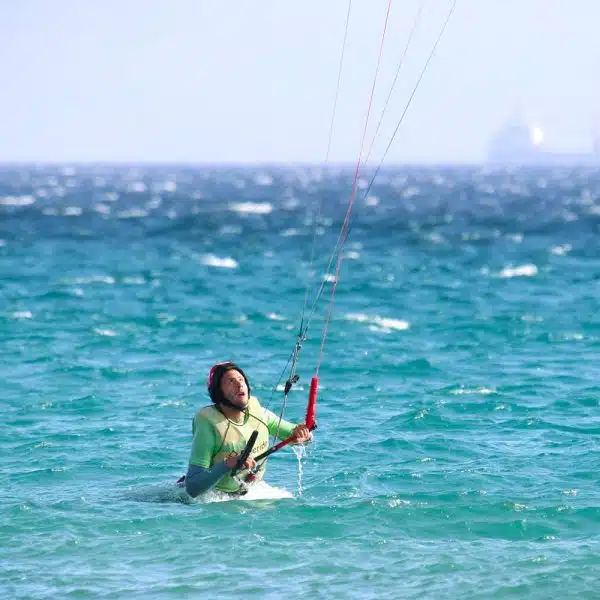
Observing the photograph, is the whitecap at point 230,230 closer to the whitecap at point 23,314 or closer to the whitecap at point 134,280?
the whitecap at point 134,280

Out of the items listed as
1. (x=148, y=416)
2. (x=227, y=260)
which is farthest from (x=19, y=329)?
(x=227, y=260)

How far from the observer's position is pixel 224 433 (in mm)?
11734

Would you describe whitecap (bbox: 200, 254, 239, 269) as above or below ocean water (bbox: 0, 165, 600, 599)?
below

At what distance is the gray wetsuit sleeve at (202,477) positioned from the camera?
37.5 ft

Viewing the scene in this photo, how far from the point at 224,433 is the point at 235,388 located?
45cm

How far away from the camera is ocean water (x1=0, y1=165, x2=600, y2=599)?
35.8 ft

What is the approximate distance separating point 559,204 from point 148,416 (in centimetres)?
7704

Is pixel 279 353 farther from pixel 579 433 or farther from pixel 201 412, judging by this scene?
pixel 201 412

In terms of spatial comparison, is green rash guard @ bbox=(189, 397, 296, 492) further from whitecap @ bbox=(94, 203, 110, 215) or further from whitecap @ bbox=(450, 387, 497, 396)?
whitecap @ bbox=(94, 203, 110, 215)

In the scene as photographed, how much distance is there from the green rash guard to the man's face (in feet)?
0.68

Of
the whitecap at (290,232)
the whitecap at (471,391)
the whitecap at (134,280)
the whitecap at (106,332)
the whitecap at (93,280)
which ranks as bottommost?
the whitecap at (93,280)

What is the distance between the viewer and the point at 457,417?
680 inches

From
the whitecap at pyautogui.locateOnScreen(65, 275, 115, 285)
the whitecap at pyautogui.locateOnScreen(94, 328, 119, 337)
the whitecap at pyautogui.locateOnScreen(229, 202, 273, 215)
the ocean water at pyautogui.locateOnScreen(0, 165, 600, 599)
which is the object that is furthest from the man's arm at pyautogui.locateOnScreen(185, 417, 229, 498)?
the whitecap at pyautogui.locateOnScreen(229, 202, 273, 215)

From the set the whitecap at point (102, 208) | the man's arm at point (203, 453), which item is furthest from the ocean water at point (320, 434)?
the whitecap at point (102, 208)
